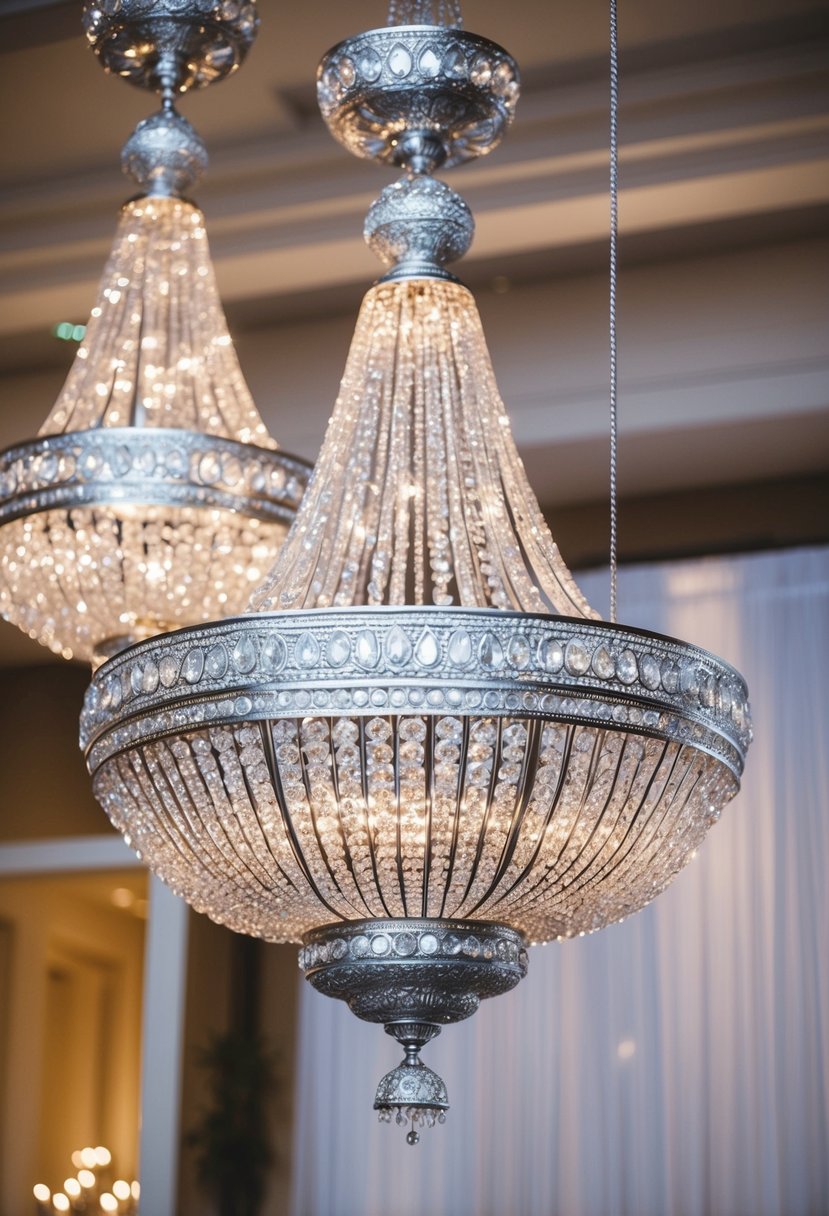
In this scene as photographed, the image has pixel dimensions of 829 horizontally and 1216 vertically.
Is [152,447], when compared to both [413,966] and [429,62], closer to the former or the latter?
[429,62]

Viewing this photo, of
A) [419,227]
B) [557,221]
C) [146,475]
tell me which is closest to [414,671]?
[419,227]

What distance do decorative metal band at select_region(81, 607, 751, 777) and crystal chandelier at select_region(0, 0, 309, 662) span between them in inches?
36.8

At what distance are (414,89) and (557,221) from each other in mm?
2842

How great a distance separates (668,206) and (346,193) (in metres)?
0.77

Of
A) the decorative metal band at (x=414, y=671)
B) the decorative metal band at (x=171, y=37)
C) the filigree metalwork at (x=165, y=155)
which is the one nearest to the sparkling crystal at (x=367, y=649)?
the decorative metal band at (x=414, y=671)

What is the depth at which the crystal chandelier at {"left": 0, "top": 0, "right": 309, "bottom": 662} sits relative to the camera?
2230 millimetres

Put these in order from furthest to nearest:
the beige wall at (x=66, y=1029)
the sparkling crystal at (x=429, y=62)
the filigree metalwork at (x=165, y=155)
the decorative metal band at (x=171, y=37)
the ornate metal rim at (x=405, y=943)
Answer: the beige wall at (x=66, y=1029), the filigree metalwork at (x=165, y=155), the decorative metal band at (x=171, y=37), the sparkling crystal at (x=429, y=62), the ornate metal rim at (x=405, y=943)

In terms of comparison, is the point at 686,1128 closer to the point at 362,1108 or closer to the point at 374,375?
the point at 362,1108

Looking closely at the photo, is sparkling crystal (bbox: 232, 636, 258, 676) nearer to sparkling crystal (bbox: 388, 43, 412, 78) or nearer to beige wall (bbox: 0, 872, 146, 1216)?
sparkling crystal (bbox: 388, 43, 412, 78)

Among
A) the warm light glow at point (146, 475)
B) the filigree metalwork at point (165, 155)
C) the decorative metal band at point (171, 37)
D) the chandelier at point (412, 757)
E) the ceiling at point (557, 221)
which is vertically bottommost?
the chandelier at point (412, 757)

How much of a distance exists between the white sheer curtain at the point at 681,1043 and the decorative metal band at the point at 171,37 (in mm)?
3045

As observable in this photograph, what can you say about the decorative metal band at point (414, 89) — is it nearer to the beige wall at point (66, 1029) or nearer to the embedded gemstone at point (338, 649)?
the embedded gemstone at point (338, 649)

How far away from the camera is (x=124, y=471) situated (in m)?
2.23

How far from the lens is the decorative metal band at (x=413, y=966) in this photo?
4.40ft
